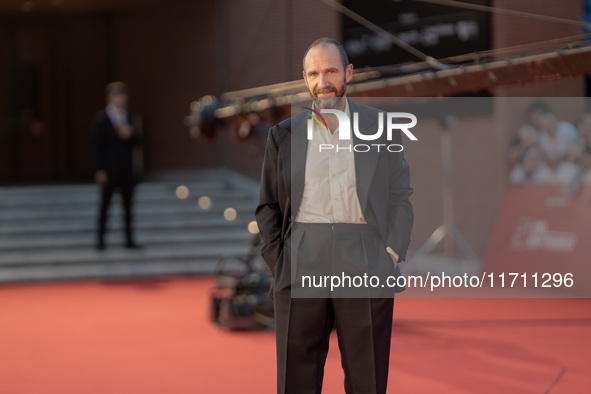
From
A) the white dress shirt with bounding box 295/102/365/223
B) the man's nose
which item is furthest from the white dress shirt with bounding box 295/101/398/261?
the man's nose

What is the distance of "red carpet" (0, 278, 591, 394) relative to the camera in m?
4.10

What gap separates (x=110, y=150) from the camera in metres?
8.88

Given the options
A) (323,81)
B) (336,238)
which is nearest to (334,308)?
(336,238)

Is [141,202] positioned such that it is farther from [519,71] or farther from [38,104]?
[519,71]

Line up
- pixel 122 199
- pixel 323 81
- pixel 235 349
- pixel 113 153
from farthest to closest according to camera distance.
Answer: pixel 122 199 → pixel 113 153 → pixel 235 349 → pixel 323 81

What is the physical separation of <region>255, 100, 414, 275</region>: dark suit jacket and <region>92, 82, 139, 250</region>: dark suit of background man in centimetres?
670

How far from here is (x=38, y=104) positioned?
13430mm

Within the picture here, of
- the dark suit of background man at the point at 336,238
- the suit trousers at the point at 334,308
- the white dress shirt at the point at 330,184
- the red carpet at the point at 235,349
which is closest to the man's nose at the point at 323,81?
the dark suit of background man at the point at 336,238

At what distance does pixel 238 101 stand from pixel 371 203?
16.4 ft

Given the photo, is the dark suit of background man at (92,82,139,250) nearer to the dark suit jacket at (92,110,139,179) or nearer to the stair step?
the dark suit jacket at (92,110,139,179)

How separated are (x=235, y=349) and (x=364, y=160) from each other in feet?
9.75

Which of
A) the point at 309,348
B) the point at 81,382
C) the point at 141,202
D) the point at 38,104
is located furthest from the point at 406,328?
the point at 38,104

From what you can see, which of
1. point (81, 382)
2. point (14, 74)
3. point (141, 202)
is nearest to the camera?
point (81, 382)

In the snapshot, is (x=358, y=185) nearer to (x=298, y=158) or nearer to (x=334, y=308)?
(x=298, y=158)
